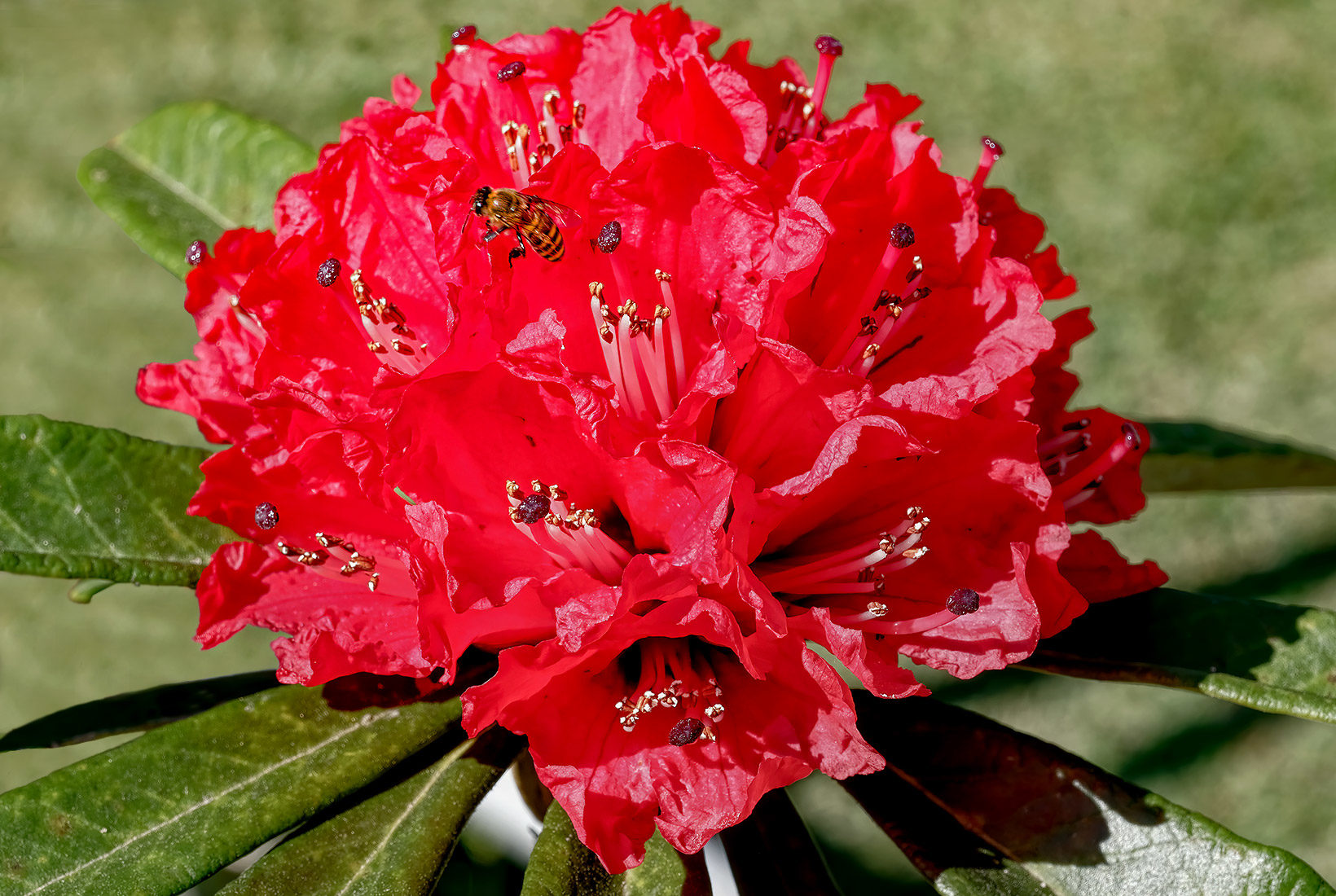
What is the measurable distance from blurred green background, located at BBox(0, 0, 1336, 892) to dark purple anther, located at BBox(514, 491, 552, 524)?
1893mm

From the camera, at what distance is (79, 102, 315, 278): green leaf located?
4.83 ft

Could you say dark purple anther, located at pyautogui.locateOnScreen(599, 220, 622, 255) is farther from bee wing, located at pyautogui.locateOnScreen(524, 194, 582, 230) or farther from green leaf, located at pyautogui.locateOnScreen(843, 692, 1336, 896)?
green leaf, located at pyautogui.locateOnScreen(843, 692, 1336, 896)

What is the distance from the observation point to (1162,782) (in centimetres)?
252

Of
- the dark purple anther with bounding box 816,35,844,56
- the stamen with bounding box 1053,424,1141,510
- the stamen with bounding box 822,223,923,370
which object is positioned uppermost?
the dark purple anther with bounding box 816,35,844,56

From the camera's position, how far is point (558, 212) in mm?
865

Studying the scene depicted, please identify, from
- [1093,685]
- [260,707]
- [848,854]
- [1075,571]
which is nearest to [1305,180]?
[1093,685]

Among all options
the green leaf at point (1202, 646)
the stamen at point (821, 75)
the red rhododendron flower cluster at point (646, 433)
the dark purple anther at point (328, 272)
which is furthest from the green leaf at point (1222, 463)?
the dark purple anther at point (328, 272)

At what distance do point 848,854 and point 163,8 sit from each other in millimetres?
3463

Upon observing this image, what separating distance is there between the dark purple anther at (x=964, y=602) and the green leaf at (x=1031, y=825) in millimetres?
312

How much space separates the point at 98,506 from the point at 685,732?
2.22 ft

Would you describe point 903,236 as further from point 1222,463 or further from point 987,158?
point 1222,463

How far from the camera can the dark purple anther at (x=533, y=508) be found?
848 millimetres

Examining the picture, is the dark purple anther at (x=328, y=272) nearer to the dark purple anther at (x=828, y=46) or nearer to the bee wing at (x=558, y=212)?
the bee wing at (x=558, y=212)

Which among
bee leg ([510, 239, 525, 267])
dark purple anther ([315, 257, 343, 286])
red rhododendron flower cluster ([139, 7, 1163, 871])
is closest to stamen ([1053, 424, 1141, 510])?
red rhododendron flower cluster ([139, 7, 1163, 871])
